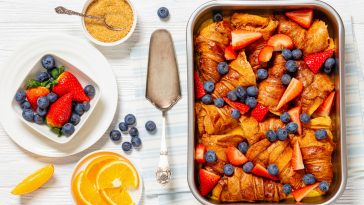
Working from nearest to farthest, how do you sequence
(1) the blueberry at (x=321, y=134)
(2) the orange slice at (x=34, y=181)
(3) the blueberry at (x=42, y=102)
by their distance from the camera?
(1) the blueberry at (x=321, y=134)
(3) the blueberry at (x=42, y=102)
(2) the orange slice at (x=34, y=181)

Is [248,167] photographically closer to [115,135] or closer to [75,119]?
[115,135]

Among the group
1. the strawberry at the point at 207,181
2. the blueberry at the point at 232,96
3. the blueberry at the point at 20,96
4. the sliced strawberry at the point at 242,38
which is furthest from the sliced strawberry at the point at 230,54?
the blueberry at the point at 20,96

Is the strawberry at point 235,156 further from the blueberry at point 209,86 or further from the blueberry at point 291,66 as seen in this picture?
the blueberry at point 291,66

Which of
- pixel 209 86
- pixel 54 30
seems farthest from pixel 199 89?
pixel 54 30

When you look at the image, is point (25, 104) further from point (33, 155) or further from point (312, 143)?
point (312, 143)

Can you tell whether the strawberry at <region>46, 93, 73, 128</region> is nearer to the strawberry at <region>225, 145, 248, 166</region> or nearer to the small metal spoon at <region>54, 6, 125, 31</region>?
the small metal spoon at <region>54, 6, 125, 31</region>

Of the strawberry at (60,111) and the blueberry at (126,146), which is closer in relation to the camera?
the strawberry at (60,111)
